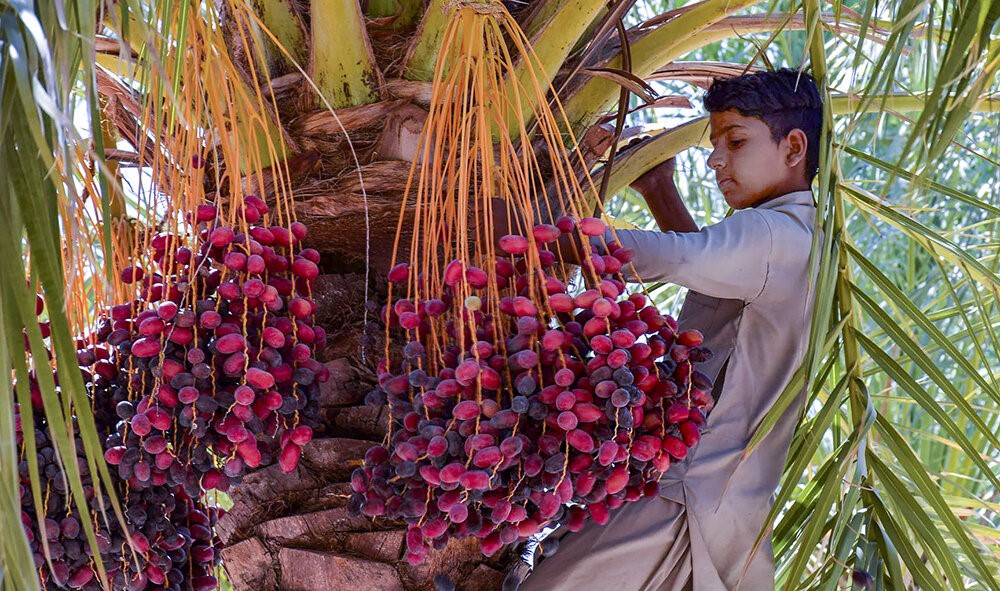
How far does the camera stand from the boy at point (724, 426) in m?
1.69

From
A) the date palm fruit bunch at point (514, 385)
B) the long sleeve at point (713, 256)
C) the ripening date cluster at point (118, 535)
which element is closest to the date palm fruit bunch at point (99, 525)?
the ripening date cluster at point (118, 535)

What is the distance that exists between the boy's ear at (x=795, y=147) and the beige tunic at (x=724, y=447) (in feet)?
0.64

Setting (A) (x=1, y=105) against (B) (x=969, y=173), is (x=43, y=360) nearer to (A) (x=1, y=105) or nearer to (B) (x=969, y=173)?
(A) (x=1, y=105)

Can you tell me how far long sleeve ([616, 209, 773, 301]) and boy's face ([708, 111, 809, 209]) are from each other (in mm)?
224

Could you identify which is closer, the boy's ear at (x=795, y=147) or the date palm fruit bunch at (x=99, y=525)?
the date palm fruit bunch at (x=99, y=525)

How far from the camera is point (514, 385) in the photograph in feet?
4.58

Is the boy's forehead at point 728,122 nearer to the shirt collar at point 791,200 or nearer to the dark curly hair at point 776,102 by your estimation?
the dark curly hair at point 776,102

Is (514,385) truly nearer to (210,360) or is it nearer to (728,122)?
(210,360)

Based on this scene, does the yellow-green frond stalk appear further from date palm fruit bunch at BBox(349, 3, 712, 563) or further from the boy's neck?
the boy's neck

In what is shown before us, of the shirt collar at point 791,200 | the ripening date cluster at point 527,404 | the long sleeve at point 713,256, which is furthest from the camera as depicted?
the shirt collar at point 791,200

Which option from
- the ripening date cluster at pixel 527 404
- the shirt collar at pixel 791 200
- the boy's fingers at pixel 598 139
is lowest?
the ripening date cluster at pixel 527 404

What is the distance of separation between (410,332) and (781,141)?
33.2 inches

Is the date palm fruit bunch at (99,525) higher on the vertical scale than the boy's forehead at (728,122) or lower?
lower

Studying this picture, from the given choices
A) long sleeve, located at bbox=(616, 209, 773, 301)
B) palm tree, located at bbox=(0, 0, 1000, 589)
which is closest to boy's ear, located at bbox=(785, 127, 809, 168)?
palm tree, located at bbox=(0, 0, 1000, 589)
